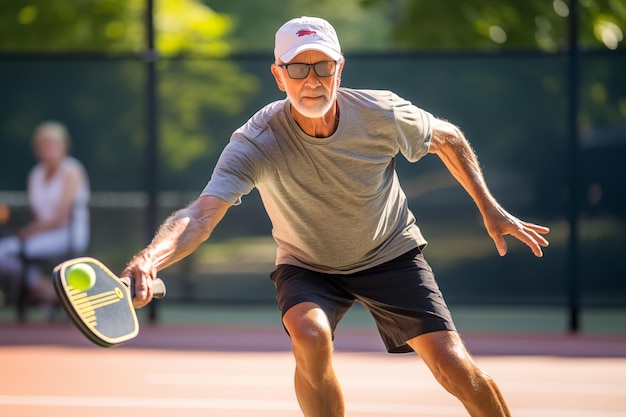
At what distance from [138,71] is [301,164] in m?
5.55

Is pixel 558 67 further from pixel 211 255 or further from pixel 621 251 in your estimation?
pixel 211 255

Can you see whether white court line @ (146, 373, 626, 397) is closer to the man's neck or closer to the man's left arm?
the man's left arm

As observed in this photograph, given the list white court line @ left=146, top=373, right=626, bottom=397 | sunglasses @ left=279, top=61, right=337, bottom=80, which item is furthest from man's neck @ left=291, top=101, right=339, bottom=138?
white court line @ left=146, top=373, right=626, bottom=397

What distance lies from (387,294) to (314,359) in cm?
53

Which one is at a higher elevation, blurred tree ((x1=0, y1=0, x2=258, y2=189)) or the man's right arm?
blurred tree ((x1=0, y1=0, x2=258, y2=189))

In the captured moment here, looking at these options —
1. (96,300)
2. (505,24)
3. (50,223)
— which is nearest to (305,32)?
(96,300)

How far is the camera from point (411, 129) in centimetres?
462

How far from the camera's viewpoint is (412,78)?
376 inches

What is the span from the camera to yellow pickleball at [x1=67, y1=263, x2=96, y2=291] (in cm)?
338

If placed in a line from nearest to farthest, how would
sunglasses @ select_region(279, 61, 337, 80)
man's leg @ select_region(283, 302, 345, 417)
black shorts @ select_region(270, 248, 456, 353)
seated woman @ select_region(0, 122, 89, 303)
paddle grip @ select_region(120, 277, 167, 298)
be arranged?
paddle grip @ select_region(120, 277, 167, 298)
man's leg @ select_region(283, 302, 345, 417)
sunglasses @ select_region(279, 61, 337, 80)
black shorts @ select_region(270, 248, 456, 353)
seated woman @ select_region(0, 122, 89, 303)

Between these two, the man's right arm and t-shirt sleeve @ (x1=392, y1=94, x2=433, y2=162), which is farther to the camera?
t-shirt sleeve @ (x1=392, y1=94, x2=433, y2=162)

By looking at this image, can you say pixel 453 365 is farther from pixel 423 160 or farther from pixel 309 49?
pixel 423 160

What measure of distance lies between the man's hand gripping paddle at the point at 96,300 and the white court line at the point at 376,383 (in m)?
3.49

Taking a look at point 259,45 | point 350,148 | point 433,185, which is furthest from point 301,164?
point 259,45
